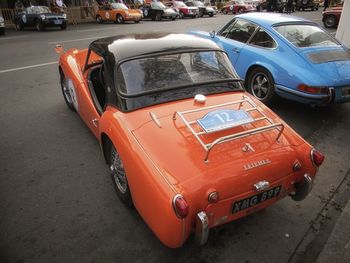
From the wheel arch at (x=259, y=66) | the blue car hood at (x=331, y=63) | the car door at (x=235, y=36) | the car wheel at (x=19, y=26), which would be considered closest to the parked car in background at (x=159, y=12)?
the car wheel at (x=19, y=26)

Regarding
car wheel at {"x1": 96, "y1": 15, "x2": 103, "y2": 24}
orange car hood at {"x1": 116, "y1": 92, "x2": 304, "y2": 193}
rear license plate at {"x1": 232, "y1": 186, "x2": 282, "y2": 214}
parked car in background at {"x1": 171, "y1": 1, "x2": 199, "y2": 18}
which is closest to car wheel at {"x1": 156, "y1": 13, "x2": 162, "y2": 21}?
parked car in background at {"x1": 171, "y1": 1, "x2": 199, "y2": 18}

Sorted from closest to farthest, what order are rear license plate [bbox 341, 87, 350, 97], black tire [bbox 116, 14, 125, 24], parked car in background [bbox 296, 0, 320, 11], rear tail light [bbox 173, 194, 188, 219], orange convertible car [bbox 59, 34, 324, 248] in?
1. rear tail light [bbox 173, 194, 188, 219]
2. orange convertible car [bbox 59, 34, 324, 248]
3. rear license plate [bbox 341, 87, 350, 97]
4. black tire [bbox 116, 14, 125, 24]
5. parked car in background [bbox 296, 0, 320, 11]

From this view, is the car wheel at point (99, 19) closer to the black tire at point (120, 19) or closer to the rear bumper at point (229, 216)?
the black tire at point (120, 19)

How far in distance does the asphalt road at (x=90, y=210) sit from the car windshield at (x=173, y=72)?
4.12ft

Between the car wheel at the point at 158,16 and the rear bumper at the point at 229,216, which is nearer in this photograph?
the rear bumper at the point at 229,216

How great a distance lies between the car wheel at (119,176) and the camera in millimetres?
3127

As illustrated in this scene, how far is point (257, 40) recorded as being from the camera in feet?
19.5

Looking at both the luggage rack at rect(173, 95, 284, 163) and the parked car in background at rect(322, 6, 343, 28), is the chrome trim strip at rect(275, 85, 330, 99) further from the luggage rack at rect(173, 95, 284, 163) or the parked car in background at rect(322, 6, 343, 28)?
the parked car in background at rect(322, 6, 343, 28)

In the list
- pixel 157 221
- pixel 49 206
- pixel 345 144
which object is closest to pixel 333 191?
pixel 345 144

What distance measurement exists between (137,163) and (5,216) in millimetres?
1611

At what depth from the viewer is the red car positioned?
96.7 feet

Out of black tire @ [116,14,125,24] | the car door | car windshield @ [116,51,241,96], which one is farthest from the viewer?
black tire @ [116,14,125,24]

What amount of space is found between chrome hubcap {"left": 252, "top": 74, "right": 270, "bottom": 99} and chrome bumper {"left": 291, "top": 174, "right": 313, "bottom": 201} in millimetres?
3073

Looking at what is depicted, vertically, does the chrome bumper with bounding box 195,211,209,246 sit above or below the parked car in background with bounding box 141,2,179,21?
above
